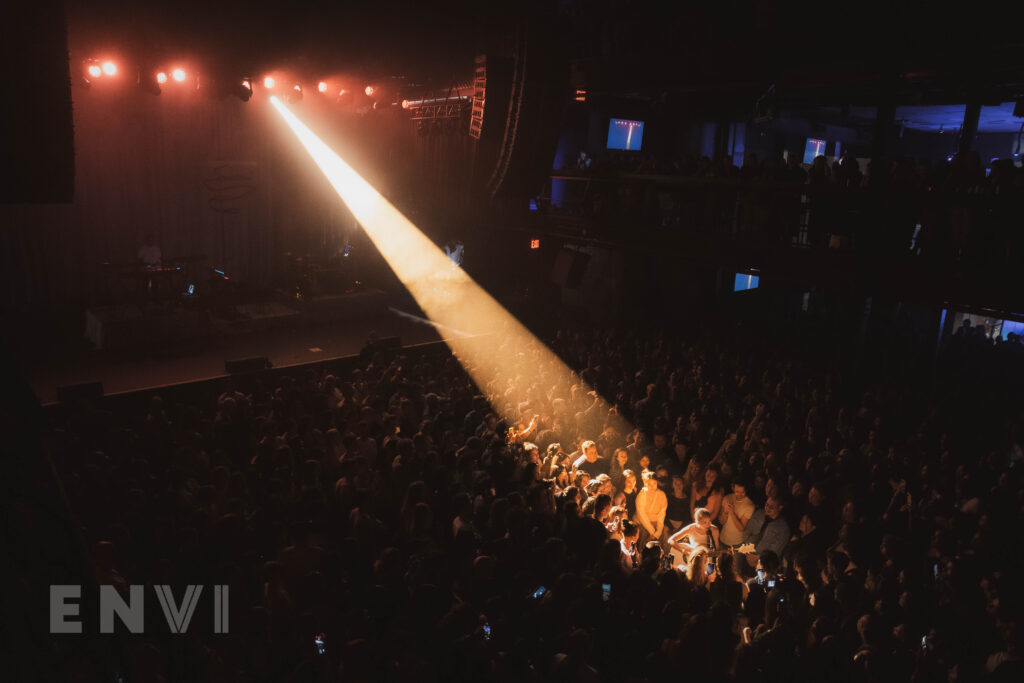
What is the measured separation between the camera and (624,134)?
1647cm

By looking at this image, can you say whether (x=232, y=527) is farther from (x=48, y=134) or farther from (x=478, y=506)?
(x=48, y=134)

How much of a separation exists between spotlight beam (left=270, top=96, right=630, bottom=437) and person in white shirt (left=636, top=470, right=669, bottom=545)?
3487 mm

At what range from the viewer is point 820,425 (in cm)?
738

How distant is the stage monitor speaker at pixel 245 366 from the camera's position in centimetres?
1020

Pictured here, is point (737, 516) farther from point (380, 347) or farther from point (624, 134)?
point (624, 134)

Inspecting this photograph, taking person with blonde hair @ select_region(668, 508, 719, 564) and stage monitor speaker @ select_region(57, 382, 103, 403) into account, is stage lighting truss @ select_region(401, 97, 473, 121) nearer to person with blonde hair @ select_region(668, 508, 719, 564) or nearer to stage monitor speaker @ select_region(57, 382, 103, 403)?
person with blonde hair @ select_region(668, 508, 719, 564)

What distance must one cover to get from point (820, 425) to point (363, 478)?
498cm

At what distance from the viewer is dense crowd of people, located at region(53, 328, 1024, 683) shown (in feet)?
13.0

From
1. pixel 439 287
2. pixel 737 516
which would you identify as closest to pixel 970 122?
pixel 737 516

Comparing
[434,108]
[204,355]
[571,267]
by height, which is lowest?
[204,355]

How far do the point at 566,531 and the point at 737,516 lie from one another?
5.96ft

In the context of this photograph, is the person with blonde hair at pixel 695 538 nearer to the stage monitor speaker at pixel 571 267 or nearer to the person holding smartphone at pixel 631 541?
the person holding smartphone at pixel 631 541

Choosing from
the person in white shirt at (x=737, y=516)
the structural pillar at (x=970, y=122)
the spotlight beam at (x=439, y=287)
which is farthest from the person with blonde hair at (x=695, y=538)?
the structural pillar at (x=970, y=122)

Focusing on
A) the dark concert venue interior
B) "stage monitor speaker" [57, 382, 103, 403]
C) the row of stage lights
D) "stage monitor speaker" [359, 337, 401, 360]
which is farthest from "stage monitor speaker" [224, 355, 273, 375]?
the row of stage lights
